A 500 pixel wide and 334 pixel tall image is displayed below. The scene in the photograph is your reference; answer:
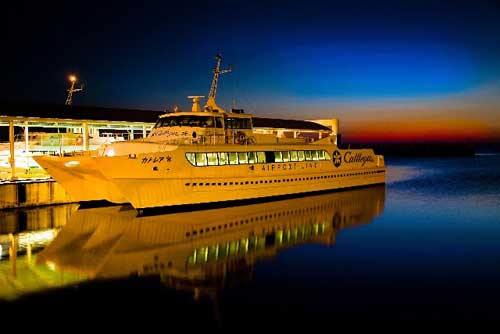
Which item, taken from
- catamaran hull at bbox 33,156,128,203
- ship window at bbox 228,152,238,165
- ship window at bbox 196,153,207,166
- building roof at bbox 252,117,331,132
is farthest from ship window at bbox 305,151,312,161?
catamaran hull at bbox 33,156,128,203

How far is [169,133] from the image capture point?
22609mm

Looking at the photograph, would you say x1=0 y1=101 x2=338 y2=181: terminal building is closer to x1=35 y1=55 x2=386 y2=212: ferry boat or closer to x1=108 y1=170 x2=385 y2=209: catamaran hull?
x1=35 y1=55 x2=386 y2=212: ferry boat

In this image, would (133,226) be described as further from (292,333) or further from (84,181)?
(292,333)

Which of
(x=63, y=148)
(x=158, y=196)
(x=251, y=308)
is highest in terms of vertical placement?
(x=63, y=148)

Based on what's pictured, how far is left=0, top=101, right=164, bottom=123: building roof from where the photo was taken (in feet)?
79.9

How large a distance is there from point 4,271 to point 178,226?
23.8 ft

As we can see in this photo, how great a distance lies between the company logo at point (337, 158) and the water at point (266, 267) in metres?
8.26

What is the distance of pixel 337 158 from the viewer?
99.3 feet

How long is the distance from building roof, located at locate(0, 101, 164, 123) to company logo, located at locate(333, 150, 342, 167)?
14.1 m

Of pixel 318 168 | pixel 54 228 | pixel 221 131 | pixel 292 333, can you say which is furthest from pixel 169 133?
pixel 292 333

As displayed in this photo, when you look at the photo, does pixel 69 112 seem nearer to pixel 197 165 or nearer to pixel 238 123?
pixel 238 123

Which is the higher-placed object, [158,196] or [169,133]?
[169,133]

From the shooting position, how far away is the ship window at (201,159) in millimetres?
21105

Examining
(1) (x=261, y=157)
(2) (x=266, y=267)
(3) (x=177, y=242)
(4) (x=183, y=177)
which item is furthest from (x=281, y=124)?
(2) (x=266, y=267)
